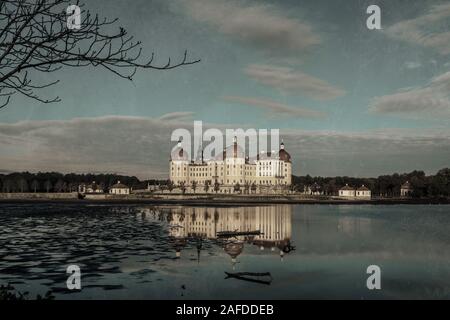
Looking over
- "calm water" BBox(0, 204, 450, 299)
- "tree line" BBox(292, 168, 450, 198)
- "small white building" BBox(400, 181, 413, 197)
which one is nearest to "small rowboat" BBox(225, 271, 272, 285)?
"calm water" BBox(0, 204, 450, 299)

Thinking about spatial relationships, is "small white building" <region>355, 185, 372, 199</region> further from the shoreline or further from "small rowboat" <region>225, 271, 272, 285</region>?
"small rowboat" <region>225, 271, 272, 285</region>

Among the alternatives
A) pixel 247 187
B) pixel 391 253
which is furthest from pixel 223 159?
pixel 391 253

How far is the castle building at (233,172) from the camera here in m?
176

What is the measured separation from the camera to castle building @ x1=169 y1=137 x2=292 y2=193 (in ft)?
576

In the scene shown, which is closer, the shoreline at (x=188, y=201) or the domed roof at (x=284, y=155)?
the shoreline at (x=188, y=201)

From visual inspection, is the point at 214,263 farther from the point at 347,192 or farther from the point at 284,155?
the point at 284,155

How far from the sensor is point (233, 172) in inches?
7106

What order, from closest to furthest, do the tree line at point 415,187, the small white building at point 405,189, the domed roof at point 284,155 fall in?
1. the tree line at point 415,187
2. the small white building at point 405,189
3. the domed roof at point 284,155

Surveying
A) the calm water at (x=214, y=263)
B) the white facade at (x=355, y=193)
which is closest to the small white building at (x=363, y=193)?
the white facade at (x=355, y=193)

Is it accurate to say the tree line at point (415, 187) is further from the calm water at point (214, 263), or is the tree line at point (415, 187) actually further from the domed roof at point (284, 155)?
the calm water at point (214, 263)

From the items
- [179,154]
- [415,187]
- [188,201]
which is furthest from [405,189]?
[188,201]

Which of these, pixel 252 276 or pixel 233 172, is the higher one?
pixel 233 172
